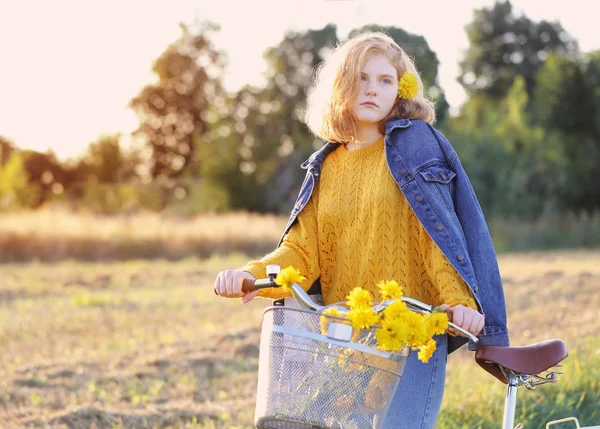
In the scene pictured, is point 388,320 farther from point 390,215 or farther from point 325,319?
point 390,215

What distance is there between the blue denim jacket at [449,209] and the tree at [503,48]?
132 feet

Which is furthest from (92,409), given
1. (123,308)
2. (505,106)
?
(505,106)

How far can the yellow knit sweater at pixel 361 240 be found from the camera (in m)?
2.83

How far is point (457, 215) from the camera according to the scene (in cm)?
278

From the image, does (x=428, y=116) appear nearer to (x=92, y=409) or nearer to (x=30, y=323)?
(x=92, y=409)

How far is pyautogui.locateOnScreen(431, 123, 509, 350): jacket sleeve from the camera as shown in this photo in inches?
106

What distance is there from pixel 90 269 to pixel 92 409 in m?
11.6

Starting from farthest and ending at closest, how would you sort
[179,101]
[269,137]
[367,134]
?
[179,101] < [269,137] < [367,134]

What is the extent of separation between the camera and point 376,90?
2.93 meters

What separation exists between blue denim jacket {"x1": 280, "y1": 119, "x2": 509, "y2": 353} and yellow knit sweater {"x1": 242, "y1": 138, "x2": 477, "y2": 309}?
0.19 feet

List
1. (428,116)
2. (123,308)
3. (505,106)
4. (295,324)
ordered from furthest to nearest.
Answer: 1. (505,106)
2. (123,308)
3. (428,116)
4. (295,324)

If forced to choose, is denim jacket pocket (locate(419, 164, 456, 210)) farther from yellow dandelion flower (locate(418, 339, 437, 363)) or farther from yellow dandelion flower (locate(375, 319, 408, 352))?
yellow dandelion flower (locate(375, 319, 408, 352))

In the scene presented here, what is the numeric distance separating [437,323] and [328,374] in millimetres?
355

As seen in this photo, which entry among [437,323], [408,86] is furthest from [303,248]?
[437,323]
